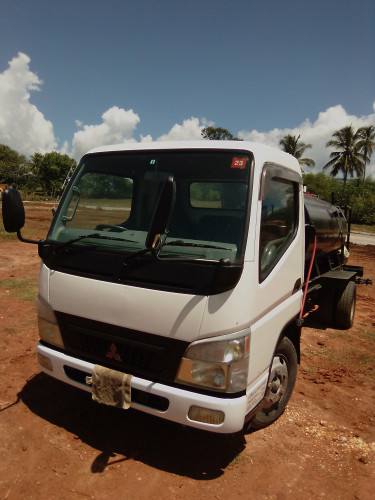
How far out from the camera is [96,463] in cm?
270

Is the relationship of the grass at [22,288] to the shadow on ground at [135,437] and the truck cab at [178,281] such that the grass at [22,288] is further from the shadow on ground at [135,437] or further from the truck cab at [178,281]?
the truck cab at [178,281]

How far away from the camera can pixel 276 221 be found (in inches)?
119

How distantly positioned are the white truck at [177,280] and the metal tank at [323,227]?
3.52 ft

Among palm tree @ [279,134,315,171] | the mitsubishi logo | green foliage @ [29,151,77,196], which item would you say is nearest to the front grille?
the mitsubishi logo

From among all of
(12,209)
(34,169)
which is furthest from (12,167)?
(12,209)

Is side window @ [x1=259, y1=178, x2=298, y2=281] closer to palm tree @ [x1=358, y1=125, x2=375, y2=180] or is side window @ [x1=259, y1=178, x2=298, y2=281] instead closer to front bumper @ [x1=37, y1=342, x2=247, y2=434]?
front bumper @ [x1=37, y1=342, x2=247, y2=434]

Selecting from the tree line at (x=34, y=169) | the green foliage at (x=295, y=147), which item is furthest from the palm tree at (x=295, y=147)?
the tree line at (x=34, y=169)

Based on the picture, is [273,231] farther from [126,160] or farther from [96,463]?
[96,463]

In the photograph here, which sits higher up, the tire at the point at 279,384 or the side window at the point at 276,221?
the side window at the point at 276,221

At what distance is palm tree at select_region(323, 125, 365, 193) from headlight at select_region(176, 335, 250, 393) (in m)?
50.9

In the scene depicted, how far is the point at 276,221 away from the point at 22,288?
5935 millimetres

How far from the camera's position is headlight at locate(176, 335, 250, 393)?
2.34 metres

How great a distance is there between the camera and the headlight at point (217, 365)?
234 cm

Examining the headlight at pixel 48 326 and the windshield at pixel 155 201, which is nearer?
the windshield at pixel 155 201
